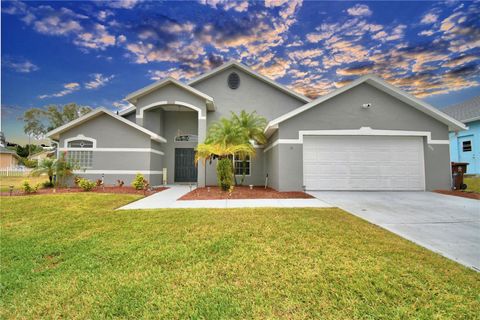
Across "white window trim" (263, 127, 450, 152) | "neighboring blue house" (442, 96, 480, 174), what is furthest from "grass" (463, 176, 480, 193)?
"neighboring blue house" (442, 96, 480, 174)

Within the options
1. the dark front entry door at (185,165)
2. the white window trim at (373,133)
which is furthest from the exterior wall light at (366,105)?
the dark front entry door at (185,165)

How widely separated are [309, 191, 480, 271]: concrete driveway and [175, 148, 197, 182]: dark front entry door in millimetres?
10897

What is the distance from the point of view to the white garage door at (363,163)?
11086 mm

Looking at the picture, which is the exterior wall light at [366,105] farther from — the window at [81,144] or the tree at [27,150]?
the tree at [27,150]

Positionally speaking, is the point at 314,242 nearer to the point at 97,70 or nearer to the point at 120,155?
the point at 120,155

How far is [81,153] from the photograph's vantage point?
42.3 feet

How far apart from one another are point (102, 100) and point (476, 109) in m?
40.8

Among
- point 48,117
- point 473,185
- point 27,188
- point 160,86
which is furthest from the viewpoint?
point 48,117

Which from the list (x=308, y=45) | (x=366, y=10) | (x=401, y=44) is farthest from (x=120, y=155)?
(x=401, y=44)

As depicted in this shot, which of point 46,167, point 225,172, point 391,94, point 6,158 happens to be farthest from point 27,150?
point 391,94

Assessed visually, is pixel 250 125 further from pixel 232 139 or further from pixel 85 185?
pixel 85 185

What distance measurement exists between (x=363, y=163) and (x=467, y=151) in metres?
17.2

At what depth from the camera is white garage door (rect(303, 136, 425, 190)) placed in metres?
11.1

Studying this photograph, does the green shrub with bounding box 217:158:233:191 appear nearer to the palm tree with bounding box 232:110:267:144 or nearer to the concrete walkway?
the concrete walkway
